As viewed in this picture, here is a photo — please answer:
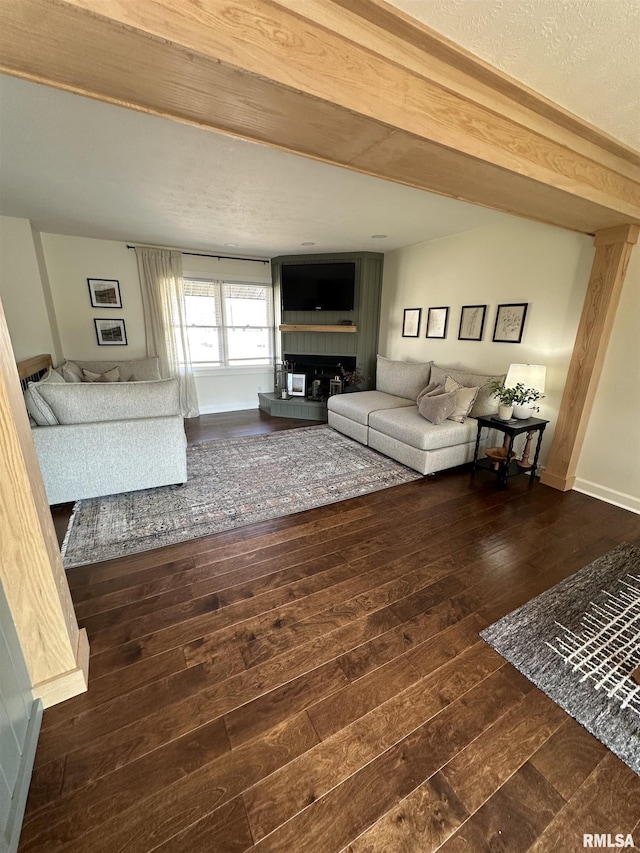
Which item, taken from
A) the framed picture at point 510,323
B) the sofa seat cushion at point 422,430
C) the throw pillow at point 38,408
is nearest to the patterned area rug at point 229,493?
the sofa seat cushion at point 422,430

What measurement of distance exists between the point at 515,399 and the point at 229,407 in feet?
14.3

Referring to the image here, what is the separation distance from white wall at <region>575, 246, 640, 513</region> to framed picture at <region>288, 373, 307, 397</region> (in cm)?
372

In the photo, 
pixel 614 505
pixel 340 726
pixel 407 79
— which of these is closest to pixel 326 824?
pixel 340 726

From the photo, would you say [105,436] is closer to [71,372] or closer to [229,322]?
[71,372]

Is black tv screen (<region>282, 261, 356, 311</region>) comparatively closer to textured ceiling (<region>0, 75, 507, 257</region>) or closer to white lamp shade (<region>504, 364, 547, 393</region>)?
textured ceiling (<region>0, 75, 507, 257</region>)

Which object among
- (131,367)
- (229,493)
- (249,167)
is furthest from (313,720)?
(131,367)

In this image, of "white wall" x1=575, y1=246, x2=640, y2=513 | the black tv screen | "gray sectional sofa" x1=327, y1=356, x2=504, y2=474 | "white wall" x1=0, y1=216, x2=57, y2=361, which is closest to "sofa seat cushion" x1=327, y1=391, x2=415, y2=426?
"gray sectional sofa" x1=327, y1=356, x2=504, y2=474

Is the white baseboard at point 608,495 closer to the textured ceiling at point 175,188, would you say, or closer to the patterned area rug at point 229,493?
the patterned area rug at point 229,493

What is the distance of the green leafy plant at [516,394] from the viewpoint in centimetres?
294

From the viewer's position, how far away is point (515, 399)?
296 centimetres

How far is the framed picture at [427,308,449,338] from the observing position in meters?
4.18

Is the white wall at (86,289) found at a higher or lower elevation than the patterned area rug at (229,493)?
higher

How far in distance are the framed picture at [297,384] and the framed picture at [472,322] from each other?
245cm

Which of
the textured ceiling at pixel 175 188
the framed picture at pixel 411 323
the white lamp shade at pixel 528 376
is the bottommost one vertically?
the white lamp shade at pixel 528 376
